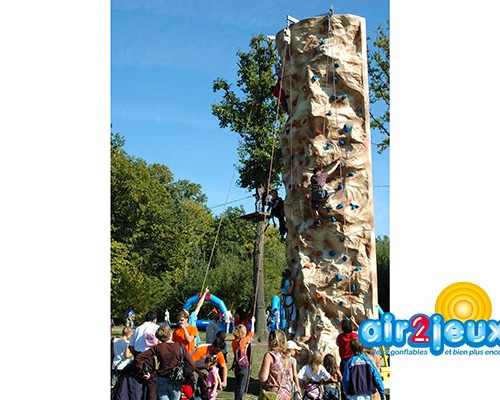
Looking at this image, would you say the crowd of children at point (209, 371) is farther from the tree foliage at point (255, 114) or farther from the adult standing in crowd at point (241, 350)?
the tree foliage at point (255, 114)

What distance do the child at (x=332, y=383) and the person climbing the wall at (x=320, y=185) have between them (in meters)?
3.60

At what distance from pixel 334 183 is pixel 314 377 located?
4.01 meters

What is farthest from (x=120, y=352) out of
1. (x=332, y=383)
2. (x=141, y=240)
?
(x=141, y=240)

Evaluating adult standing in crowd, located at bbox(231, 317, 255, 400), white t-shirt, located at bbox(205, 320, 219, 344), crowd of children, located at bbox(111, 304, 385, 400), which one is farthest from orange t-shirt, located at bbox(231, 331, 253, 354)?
white t-shirt, located at bbox(205, 320, 219, 344)

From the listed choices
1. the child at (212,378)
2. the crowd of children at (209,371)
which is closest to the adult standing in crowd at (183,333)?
the crowd of children at (209,371)

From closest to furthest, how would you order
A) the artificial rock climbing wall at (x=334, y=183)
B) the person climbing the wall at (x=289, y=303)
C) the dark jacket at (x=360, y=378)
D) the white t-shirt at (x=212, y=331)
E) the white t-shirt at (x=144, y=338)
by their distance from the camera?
the dark jacket at (x=360, y=378), the white t-shirt at (x=144, y=338), the artificial rock climbing wall at (x=334, y=183), the person climbing the wall at (x=289, y=303), the white t-shirt at (x=212, y=331)

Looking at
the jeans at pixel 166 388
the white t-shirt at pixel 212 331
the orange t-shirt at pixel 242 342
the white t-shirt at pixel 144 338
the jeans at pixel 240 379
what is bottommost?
the jeans at pixel 240 379

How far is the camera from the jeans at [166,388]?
7.30m

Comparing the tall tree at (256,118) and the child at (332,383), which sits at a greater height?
the tall tree at (256,118)

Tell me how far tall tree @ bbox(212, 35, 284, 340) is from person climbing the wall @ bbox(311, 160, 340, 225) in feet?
38.1

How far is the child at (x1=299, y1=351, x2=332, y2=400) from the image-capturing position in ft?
23.3
